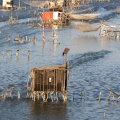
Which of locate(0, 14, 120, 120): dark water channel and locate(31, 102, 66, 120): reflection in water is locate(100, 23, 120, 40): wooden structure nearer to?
locate(0, 14, 120, 120): dark water channel

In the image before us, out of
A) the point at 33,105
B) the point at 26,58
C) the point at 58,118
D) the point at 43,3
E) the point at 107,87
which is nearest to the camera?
the point at 58,118

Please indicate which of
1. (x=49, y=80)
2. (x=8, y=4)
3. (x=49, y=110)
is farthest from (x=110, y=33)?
(x=49, y=110)

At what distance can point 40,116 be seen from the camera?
3975 cm

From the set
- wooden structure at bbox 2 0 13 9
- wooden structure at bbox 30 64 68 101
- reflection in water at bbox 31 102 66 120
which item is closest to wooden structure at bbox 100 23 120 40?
wooden structure at bbox 2 0 13 9

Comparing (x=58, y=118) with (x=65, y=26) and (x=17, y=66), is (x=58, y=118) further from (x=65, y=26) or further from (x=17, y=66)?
(x=65, y=26)

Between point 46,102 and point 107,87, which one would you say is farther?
point 107,87

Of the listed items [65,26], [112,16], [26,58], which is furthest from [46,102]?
[112,16]

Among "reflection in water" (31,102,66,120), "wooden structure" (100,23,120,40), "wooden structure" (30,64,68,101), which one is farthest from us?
"wooden structure" (100,23,120,40)

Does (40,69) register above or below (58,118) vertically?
above

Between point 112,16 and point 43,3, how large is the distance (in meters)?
25.3

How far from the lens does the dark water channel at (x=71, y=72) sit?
133 feet

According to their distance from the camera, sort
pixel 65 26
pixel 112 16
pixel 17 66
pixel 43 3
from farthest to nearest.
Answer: pixel 43 3, pixel 112 16, pixel 65 26, pixel 17 66

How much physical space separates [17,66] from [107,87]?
11540 mm

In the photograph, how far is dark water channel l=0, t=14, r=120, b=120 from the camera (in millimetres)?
40597
